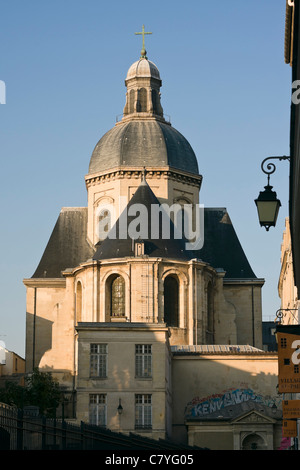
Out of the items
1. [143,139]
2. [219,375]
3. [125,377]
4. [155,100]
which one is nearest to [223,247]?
[143,139]

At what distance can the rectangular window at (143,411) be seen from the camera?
185 feet

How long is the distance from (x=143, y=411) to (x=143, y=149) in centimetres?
2396

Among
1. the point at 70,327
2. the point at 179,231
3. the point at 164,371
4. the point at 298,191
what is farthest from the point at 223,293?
the point at 298,191

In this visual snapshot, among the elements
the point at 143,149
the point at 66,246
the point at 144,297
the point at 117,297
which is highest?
the point at 143,149

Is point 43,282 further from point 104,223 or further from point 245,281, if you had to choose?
point 245,281

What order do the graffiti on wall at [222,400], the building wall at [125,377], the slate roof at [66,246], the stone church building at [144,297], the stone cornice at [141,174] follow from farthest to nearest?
1. the slate roof at [66,246]
2. the stone cornice at [141,174]
3. the graffiti on wall at [222,400]
4. the stone church building at [144,297]
5. the building wall at [125,377]

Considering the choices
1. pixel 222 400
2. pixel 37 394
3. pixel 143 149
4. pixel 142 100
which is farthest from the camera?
pixel 142 100

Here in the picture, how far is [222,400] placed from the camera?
202 ft

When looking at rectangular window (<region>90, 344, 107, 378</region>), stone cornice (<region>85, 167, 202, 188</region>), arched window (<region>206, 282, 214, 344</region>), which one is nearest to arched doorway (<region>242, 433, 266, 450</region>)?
rectangular window (<region>90, 344, 107, 378</region>)

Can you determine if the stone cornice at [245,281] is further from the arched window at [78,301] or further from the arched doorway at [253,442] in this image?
the arched doorway at [253,442]

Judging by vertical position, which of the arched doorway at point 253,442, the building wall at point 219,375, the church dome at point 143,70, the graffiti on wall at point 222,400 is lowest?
the arched doorway at point 253,442

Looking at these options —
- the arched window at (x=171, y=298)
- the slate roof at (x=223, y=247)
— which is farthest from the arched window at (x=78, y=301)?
the slate roof at (x=223, y=247)

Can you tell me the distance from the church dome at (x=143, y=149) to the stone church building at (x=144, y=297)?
0.30 ft

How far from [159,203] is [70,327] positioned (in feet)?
30.7
